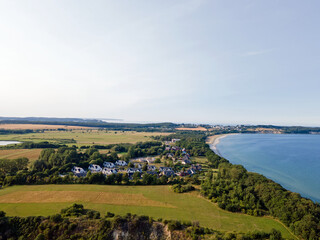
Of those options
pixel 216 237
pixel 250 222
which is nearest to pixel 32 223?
pixel 216 237

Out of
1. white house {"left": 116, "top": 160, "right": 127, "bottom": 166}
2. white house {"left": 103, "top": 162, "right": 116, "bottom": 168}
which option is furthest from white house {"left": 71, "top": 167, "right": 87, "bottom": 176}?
white house {"left": 116, "top": 160, "right": 127, "bottom": 166}

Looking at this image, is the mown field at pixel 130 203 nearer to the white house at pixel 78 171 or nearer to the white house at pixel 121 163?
the white house at pixel 78 171

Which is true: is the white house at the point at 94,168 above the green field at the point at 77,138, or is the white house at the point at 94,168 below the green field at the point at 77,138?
below

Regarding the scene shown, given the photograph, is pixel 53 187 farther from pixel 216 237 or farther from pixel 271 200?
pixel 271 200

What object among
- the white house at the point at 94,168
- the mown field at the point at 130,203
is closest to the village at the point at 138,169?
the white house at the point at 94,168

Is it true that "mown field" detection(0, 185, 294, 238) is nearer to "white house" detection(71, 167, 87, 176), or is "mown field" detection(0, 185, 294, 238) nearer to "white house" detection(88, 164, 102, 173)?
"white house" detection(71, 167, 87, 176)

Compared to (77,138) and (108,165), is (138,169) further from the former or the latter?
(77,138)

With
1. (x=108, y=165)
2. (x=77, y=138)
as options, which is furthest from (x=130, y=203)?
(x=77, y=138)

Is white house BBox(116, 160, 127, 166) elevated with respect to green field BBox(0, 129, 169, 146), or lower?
lower

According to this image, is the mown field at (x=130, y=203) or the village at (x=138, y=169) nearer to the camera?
the mown field at (x=130, y=203)
